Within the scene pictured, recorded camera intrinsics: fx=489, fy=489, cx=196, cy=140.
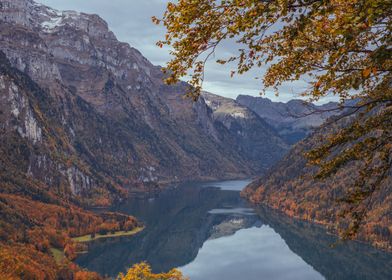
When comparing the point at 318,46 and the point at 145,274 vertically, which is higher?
the point at 318,46

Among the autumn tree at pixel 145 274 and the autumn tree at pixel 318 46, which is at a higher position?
the autumn tree at pixel 318 46

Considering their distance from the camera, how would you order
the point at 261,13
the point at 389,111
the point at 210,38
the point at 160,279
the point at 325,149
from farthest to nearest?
the point at 160,279 < the point at 325,149 < the point at 389,111 < the point at 210,38 < the point at 261,13

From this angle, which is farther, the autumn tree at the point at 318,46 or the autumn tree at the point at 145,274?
the autumn tree at the point at 145,274

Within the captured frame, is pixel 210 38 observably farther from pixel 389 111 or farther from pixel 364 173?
pixel 364 173

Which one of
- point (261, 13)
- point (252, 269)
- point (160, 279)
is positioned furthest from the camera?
point (252, 269)

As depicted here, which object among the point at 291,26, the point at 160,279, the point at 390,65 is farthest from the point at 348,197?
the point at 160,279

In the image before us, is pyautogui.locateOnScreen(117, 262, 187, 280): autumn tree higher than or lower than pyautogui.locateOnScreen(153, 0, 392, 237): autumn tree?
lower

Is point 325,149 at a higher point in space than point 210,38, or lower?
lower

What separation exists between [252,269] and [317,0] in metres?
162

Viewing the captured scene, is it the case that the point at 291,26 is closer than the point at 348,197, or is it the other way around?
the point at 291,26

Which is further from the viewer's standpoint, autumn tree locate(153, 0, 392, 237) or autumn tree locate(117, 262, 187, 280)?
autumn tree locate(117, 262, 187, 280)

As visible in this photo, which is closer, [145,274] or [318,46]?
[318,46]


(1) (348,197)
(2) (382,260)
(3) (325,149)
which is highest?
(3) (325,149)

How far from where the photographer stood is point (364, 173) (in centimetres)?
2070
